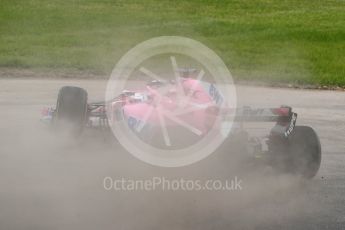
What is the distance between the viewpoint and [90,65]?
698 inches

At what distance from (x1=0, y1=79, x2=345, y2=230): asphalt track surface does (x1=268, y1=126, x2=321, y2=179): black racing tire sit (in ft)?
0.42

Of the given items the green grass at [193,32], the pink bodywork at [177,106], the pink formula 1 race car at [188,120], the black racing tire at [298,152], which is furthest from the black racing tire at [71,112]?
the green grass at [193,32]

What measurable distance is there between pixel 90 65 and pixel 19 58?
5.22ft

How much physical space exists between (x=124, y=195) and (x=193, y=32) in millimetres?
15586

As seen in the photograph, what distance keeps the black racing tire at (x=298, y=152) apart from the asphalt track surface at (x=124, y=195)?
0.13 metres

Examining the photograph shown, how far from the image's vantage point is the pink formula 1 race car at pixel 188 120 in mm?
8164

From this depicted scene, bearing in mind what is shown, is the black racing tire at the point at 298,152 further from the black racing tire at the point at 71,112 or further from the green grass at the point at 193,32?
the green grass at the point at 193,32

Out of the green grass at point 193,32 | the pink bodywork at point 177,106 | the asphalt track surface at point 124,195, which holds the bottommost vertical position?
the asphalt track surface at point 124,195

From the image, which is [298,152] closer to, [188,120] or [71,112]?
[188,120]

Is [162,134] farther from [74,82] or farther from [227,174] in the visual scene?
→ [74,82]

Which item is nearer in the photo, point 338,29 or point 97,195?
point 97,195

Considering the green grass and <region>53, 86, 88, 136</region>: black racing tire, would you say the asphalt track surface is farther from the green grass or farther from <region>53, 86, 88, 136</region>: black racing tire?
the green grass

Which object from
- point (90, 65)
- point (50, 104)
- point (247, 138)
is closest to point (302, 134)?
point (247, 138)

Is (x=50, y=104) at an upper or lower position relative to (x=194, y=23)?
lower
